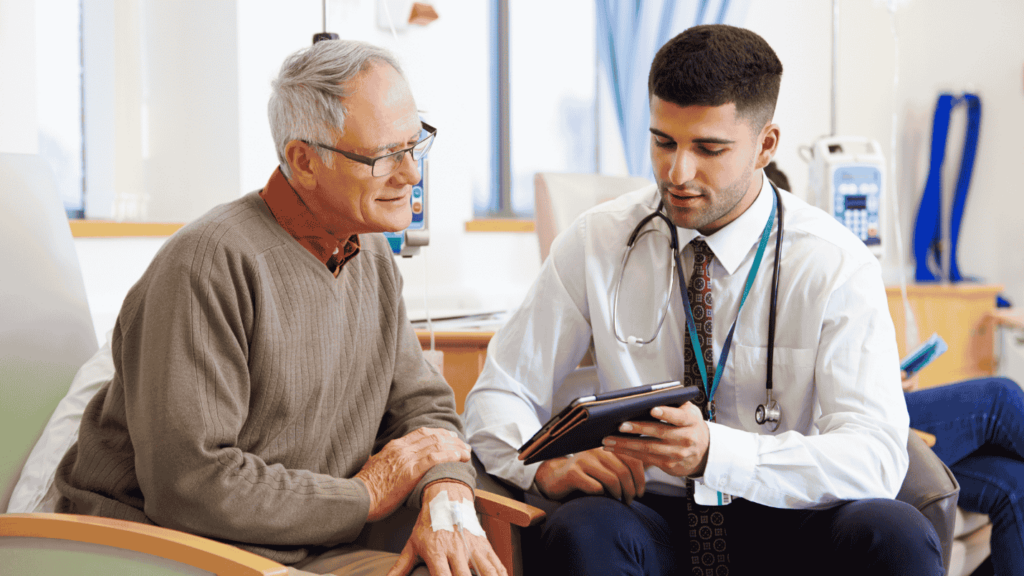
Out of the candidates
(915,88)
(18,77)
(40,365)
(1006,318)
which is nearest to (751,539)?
(40,365)

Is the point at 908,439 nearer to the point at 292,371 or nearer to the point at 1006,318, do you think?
the point at 292,371

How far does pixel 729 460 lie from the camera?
1.25 m

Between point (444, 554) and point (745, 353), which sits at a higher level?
point (745, 353)

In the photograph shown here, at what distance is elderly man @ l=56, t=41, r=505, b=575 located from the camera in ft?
3.52

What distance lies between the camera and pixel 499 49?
12.7ft

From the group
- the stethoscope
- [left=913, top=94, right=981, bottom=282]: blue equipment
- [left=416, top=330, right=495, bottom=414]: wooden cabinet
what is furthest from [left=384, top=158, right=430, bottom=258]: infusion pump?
[left=913, top=94, right=981, bottom=282]: blue equipment

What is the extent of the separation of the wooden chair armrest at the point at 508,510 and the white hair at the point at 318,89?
58 cm

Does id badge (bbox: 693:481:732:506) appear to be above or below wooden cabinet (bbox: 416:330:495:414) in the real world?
below

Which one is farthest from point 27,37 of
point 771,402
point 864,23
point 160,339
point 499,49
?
point 864,23

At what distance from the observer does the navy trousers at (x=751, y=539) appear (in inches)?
45.2

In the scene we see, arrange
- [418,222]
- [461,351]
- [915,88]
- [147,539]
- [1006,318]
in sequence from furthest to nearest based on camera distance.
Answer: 1. [915,88]
2. [1006,318]
3. [418,222]
4. [461,351]
5. [147,539]

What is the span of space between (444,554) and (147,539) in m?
0.40

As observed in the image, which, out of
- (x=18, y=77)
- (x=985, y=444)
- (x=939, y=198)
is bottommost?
(x=985, y=444)

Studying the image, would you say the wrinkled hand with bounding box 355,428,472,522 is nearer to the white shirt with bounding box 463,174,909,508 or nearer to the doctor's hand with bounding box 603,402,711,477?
the white shirt with bounding box 463,174,909,508
